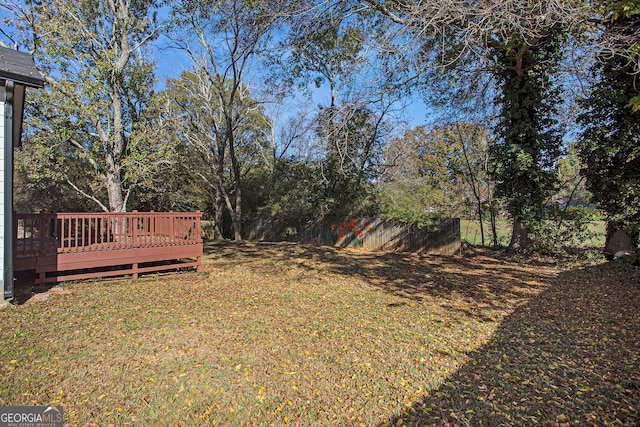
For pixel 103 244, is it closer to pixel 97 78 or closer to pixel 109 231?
pixel 109 231

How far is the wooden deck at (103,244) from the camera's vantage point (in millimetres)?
5723

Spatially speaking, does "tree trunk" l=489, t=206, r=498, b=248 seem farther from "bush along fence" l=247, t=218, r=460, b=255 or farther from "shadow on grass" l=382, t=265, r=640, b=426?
"shadow on grass" l=382, t=265, r=640, b=426

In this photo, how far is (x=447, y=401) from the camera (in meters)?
2.68

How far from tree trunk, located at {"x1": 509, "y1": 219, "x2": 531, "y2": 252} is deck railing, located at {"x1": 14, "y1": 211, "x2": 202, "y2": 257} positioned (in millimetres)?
9411

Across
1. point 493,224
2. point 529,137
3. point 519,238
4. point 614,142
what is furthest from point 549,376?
point 493,224

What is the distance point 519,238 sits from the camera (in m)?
10.1

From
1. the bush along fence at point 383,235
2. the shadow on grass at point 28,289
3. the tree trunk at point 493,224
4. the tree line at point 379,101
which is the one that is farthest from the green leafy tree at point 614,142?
the shadow on grass at point 28,289

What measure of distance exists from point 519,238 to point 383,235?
5060 mm

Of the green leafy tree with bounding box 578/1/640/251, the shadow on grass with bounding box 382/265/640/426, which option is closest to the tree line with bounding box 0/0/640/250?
the green leafy tree with bounding box 578/1/640/251

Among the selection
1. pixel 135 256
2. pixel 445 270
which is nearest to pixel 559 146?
pixel 445 270

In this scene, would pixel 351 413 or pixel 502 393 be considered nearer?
pixel 351 413

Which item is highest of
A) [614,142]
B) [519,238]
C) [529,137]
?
[529,137]

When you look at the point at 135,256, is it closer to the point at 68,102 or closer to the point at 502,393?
the point at 68,102

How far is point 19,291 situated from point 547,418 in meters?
7.57
